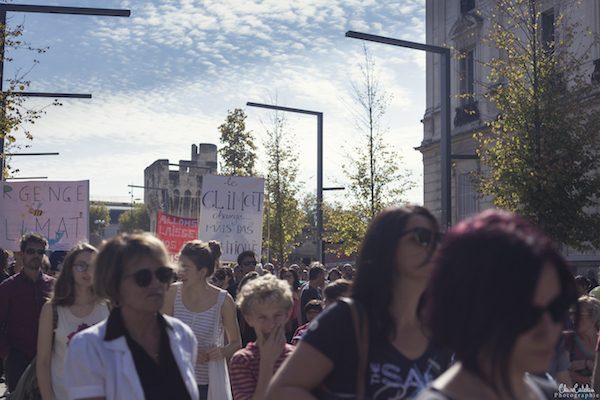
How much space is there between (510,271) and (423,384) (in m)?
1.20

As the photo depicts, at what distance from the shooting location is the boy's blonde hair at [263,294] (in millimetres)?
4891

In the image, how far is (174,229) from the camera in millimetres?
15562

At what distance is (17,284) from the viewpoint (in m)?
7.52

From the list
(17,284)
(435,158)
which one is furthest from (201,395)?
(435,158)

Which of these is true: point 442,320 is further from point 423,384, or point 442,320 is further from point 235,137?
point 235,137

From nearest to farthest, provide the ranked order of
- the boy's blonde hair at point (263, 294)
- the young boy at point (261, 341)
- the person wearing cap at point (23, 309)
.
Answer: the young boy at point (261, 341) → the boy's blonde hair at point (263, 294) → the person wearing cap at point (23, 309)

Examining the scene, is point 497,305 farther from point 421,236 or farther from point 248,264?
point 248,264

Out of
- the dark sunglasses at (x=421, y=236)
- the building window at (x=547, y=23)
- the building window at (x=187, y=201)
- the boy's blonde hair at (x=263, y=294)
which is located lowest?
the boy's blonde hair at (x=263, y=294)

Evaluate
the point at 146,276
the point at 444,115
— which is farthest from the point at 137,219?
the point at 146,276

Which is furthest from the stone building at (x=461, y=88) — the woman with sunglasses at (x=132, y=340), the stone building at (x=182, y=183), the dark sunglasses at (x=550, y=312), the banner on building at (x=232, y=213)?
the stone building at (x=182, y=183)

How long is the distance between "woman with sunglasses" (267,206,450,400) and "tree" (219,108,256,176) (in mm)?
36149

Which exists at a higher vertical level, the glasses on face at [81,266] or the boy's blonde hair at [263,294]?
the glasses on face at [81,266]

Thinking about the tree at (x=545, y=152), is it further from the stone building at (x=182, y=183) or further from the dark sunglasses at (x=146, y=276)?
the stone building at (x=182, y=183)

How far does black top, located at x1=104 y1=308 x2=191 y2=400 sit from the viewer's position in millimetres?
3465
